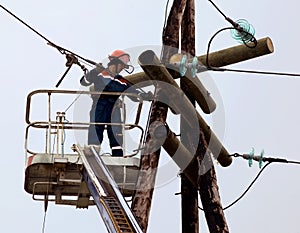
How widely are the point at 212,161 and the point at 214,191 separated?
436mm

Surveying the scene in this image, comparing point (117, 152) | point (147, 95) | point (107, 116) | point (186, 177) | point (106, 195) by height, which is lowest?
point (186, 177)

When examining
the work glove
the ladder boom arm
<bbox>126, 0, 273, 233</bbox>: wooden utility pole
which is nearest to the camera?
the ladder boom arm

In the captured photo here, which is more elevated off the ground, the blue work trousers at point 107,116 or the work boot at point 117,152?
the blue work trousers at point 107,116

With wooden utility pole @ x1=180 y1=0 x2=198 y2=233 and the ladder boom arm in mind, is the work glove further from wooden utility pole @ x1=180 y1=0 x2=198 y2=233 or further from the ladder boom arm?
the ladder boom arm

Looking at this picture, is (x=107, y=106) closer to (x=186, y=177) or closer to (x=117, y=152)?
(x=117, y=152)

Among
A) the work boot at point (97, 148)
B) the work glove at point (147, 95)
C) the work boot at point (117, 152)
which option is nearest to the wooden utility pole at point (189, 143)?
the work glove at point (147, 95)

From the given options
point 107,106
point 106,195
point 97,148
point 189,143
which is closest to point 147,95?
point 107,106

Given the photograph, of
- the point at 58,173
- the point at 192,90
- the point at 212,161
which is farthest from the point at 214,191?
the point at 58,173

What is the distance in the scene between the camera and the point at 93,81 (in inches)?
558

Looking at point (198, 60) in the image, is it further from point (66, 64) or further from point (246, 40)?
point (66, 64)

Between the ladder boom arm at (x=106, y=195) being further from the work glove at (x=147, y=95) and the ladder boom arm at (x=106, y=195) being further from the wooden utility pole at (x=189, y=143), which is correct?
the work glove at (x=147, y=95)

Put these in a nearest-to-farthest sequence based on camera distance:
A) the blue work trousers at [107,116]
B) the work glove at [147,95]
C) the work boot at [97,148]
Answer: the work boot at [97,148], the blue work trousers at [107,116], the work glove at [147,95]

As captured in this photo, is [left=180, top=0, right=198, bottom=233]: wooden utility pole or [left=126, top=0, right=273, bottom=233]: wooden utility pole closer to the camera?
[left=126, top=0, right=273, bottom=233]: wooden utility pole


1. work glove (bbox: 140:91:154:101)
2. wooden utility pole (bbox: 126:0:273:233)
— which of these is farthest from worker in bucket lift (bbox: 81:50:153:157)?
wooden utility pole (bbox: 126:0:273:233)
